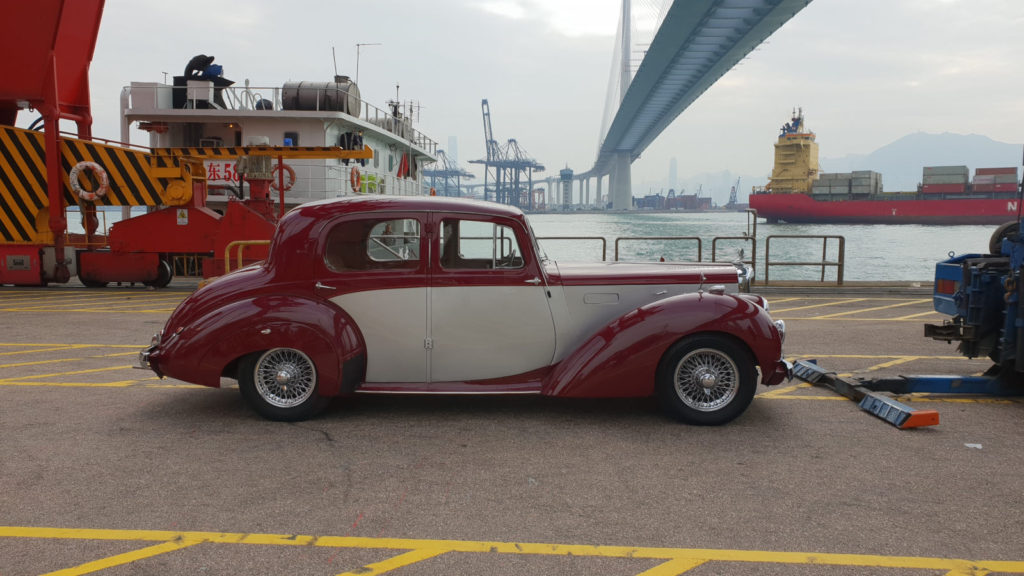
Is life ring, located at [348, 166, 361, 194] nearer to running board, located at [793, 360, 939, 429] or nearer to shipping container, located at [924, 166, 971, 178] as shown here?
running board, located at [793, 360, 939, 429]

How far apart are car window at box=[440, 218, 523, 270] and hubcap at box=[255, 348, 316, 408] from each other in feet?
4.21

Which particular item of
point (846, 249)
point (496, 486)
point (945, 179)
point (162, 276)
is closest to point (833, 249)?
point (846, 249)

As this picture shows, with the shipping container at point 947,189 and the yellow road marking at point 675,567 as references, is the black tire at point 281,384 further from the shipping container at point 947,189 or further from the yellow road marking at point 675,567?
the shipping container at point 947,189

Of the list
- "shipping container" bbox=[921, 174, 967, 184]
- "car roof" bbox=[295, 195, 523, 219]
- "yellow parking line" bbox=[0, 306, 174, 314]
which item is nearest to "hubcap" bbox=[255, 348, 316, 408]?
"car roof" bbox=[295, 195, 523, 219]

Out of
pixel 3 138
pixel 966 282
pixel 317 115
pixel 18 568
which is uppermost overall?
pixel 317 115

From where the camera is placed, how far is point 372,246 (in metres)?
5.24

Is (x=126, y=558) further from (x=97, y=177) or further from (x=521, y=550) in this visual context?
(x=97, y=177)

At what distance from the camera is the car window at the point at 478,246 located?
5.22 m

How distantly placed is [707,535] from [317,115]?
60.7ft

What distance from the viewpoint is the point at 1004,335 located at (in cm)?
562

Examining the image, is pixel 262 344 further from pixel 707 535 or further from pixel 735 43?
pixel 735 43

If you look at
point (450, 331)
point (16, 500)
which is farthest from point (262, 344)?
point (16, 500)

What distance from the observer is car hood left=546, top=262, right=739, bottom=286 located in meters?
5.34

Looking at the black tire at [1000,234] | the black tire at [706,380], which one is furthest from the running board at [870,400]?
the black tire at [1000,234]
